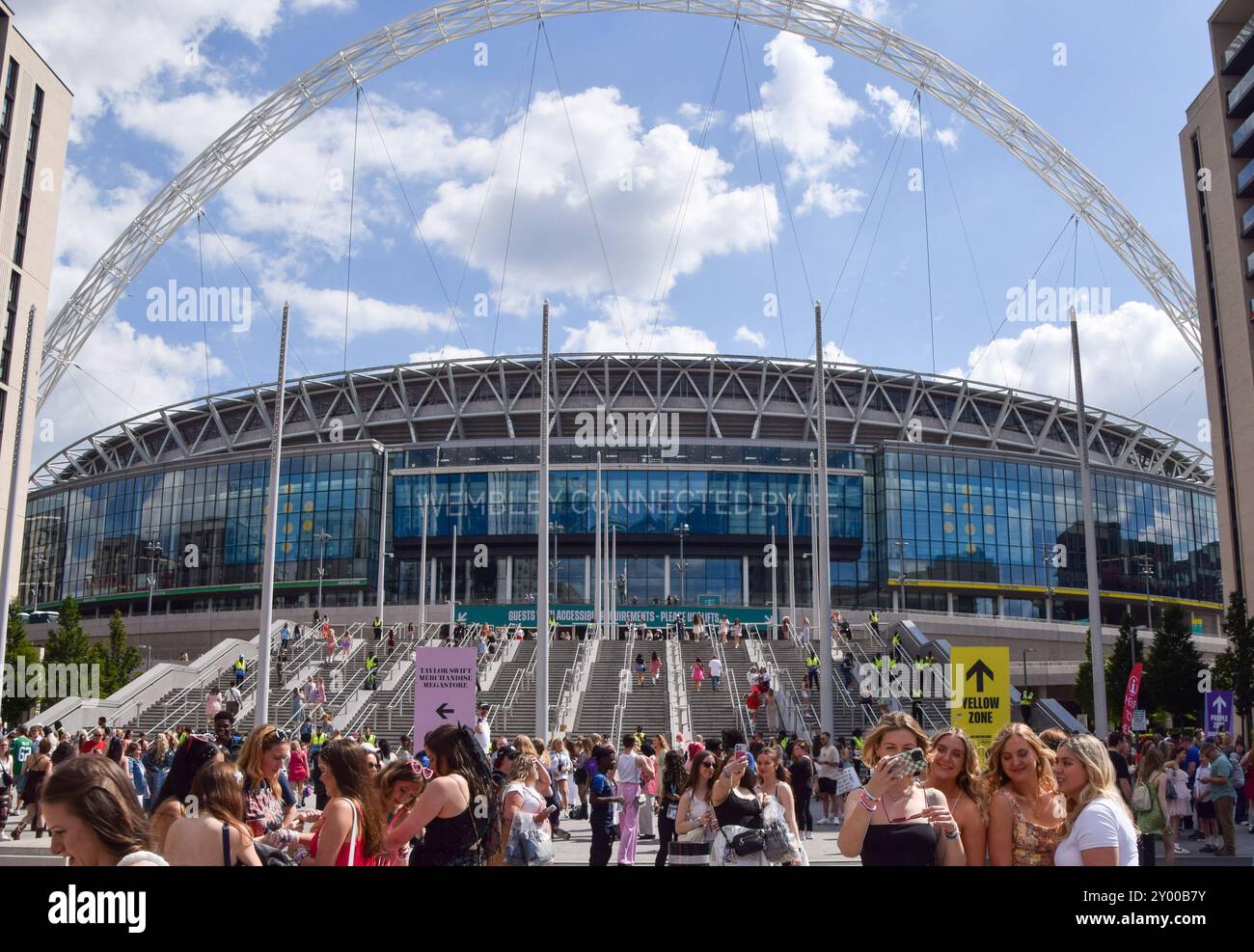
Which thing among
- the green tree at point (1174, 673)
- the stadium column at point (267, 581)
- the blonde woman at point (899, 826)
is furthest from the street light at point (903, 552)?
the blonde woman at point (899, 826)

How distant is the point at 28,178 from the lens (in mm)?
63844

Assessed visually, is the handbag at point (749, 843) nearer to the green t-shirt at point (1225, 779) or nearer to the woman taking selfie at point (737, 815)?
the woman taking selfie at point (737, 815)

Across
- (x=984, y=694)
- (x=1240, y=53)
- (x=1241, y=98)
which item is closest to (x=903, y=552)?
(x=1241, y=98)

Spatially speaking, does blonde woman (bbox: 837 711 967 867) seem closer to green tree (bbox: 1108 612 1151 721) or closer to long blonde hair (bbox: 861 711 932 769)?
long blonde hair (bbox: 861 711 932 769)

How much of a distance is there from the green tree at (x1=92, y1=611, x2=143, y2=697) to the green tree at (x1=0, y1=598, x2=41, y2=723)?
9.92ft

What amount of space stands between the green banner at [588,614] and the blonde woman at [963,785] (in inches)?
2922

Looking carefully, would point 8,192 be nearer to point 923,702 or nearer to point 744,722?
point 744,722

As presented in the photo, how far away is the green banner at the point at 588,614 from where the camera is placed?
3219 inches

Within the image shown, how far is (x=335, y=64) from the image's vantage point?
66312 mm

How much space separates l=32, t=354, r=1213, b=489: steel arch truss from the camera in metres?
99.7

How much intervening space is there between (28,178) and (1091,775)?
7009 centimetres

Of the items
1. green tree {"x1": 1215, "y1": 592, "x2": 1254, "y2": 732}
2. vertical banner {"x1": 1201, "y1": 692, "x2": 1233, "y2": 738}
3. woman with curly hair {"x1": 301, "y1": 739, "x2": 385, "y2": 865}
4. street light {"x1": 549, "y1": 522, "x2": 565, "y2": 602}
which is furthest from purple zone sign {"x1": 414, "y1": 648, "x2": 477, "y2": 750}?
street light {"x1": 549, "y1": 522, "x2": 565, "y2": 602}
